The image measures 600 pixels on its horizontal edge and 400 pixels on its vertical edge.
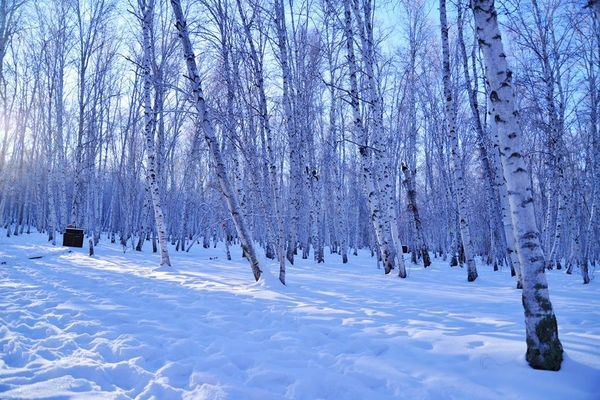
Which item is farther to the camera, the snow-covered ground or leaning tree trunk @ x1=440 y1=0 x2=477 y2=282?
leaning tree trunk @ x1=440 y1=0 x2=477 y2=282

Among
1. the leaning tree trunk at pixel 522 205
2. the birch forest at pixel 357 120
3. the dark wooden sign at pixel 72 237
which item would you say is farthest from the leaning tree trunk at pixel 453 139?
the dark wooden sign at pixel 72 237

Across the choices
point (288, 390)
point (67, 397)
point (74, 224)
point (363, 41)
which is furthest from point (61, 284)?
point (74, 224)

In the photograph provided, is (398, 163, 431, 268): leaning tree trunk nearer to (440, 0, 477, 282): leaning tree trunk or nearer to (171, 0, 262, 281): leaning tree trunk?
(440, 0, 477, 282): leaning tree trunk

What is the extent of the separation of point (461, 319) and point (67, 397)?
14.3 ft

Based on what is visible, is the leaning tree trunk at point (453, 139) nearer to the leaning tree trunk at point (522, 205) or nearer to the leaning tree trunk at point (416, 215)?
the leaning tree trunk at point (416, 215)

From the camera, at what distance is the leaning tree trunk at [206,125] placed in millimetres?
6660

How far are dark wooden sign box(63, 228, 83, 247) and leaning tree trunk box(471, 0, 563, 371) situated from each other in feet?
59.9

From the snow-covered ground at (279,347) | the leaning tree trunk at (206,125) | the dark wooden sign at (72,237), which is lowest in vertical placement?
the snow-covered ground at (279,347)

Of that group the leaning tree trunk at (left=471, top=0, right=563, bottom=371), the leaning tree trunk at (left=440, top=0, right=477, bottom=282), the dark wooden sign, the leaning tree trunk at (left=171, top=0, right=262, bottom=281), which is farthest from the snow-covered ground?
the dark wooden sign

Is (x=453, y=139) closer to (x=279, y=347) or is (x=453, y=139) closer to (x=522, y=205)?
(x=522, y=205)

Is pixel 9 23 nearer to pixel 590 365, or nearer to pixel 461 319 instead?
pixel 461 319

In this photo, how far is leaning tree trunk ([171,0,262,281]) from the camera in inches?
262

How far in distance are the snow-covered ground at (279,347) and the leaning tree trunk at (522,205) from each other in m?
0.20

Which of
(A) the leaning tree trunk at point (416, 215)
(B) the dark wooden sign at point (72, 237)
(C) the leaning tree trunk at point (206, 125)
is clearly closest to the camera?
(C) the leaning tree trunk at point (206, 125)
